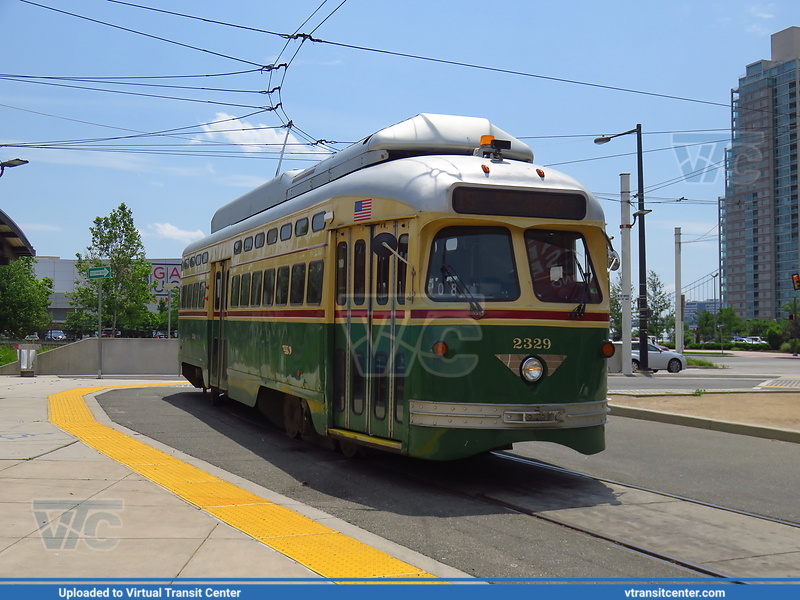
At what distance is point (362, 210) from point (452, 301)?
1.70 metres

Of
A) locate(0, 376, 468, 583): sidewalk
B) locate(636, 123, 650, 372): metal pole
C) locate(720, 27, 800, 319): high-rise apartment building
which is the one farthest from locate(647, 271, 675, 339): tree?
locate(0, 376, 468, 583): sidewalk

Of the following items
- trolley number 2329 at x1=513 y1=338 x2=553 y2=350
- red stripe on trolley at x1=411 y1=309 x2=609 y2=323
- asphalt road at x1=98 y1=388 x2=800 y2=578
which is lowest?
asphalt road at x1=98 y1=388 x2=800 y2=578

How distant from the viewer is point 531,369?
7.70 metres

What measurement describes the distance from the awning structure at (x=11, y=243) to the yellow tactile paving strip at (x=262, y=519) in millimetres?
9312

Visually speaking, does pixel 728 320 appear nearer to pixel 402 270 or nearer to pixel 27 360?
pixel 27 360

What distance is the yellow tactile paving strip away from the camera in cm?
511

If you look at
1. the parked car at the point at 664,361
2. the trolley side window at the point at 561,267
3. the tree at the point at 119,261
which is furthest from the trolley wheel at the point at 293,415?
the tree at the point at 119,261

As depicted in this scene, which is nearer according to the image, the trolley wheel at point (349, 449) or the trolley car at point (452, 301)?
the trolley car at point (452, 301)

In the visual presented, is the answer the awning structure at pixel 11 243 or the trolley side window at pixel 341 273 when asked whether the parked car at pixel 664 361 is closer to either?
the awning structure at pixel 11 243

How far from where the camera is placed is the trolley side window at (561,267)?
7953mm

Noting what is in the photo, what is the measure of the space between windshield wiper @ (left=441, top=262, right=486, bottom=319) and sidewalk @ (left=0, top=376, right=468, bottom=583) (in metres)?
2.40

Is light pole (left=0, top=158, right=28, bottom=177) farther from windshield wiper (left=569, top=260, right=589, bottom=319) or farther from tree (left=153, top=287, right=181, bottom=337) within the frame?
tree (left=153, top=287, right=181, bottom=337)

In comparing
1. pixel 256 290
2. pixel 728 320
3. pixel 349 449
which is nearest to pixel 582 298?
pixel 349 449

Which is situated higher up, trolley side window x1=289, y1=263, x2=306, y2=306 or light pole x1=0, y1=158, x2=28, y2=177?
light pole x1=0, y1=158, x2=28, y2=177
